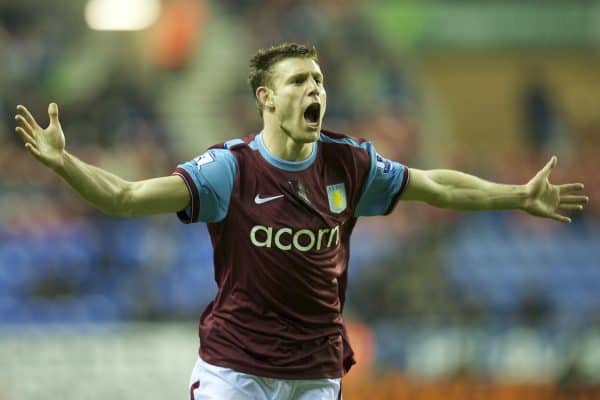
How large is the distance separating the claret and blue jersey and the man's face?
0.15 metres

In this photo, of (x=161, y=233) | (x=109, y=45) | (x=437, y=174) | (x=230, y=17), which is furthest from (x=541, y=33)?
(x=437, y=174)

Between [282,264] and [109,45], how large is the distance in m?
11.1

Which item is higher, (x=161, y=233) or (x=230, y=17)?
(x=230, y=17)

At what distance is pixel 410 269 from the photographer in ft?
40.3

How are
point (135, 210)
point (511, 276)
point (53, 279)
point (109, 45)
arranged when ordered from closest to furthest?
1. point (135, 210)
2. point (53, 279)
3. point (511, 276)
4. point (109, 45)

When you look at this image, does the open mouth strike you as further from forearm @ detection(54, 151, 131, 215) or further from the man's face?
forearm @ detection(54, 151, 131, 215)

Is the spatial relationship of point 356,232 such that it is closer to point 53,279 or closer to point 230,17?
point 53,279

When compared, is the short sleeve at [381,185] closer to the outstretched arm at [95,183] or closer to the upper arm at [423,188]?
the upper arm at [423,188]

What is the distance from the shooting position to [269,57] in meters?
5.06

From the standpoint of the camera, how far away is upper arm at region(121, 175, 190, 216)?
4.66m

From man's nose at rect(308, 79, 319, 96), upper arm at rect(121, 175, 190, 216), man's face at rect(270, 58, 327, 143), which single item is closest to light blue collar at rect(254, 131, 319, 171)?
man's face at rect(270, 58, 327, 143)

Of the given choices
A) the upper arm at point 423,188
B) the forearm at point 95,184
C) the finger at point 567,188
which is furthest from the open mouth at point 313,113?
the finger at point 567,188

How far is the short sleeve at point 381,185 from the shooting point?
17.0 feet

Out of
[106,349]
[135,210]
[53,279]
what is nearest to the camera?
[135,210]
